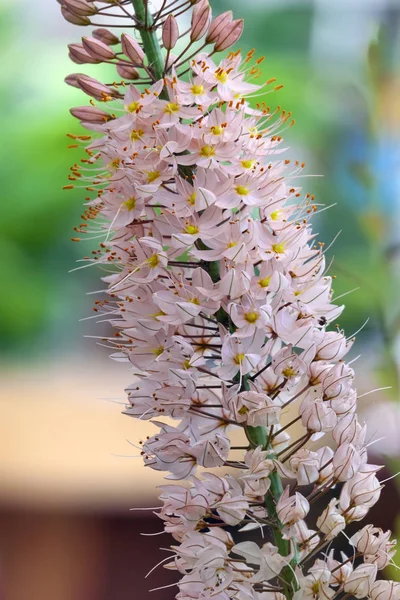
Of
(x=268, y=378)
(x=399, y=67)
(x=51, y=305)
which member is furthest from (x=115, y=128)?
(x=51, y=305)

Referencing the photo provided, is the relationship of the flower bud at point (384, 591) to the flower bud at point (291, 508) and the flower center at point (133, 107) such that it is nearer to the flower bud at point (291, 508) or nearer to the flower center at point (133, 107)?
→ the flower bud at point (291, 508)

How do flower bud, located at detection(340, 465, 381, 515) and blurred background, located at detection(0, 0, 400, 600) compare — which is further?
blurred background, located at detection(0, 0, 400, 600)

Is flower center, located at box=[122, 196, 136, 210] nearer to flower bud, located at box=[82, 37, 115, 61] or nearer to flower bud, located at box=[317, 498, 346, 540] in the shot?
flower bud, located at box=[82, 37, 115, 61]

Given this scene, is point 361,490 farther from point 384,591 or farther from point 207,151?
point 207,151

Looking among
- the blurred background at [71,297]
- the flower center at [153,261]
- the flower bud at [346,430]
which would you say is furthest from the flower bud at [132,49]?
the blurred background at [71,297]

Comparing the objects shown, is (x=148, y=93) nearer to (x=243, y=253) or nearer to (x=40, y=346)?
(x=243, y=253)

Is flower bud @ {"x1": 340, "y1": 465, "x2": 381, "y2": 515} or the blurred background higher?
the blurred background

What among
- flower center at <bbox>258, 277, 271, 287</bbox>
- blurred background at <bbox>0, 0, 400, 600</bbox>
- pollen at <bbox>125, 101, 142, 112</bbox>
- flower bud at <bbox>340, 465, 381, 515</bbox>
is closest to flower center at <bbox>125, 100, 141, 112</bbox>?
pollen at <bbox>125, 101, 142, 112</bbox>
